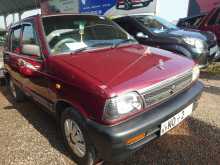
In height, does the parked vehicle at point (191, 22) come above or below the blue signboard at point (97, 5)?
below

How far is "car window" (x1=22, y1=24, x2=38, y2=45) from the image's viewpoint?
3.13 metres

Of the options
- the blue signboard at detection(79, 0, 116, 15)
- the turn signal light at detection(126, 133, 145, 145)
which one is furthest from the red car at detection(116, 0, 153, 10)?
the turn signal light at detection(126, 133, 145, 145)

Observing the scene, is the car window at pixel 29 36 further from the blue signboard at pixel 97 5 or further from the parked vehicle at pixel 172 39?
the blue signboard at pixel 97 5

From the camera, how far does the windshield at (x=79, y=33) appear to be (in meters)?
2.88

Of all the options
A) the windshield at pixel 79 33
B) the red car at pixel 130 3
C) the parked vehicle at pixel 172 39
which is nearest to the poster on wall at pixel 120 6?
the red car at pixel 130 3

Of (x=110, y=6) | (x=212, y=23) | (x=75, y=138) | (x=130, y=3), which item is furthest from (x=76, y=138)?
(x=110, y=6)

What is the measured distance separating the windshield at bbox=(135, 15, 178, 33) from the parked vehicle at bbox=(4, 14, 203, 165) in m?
2.56

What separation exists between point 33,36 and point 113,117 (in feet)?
6.10

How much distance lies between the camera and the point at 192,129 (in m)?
3.19

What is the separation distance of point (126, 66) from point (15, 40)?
8.59ft

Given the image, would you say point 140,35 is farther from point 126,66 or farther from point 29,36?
point 126,66

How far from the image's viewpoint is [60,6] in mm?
21375

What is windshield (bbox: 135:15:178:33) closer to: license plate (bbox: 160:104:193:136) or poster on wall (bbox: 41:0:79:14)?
license plate (bbox: 160:104:193:136)

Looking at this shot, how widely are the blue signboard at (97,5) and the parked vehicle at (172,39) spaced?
29.2 feet
